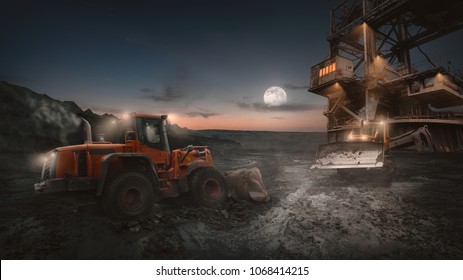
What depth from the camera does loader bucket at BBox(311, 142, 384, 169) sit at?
10.2 m

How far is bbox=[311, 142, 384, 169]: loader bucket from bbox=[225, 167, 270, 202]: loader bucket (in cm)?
349

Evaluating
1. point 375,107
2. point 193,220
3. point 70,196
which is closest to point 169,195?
point 193,220

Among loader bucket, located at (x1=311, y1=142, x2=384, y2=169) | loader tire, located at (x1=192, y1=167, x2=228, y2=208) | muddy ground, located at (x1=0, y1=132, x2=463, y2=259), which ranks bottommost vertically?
muddy ground, located at (x1=0, y1=132, x2=463, y2=259)

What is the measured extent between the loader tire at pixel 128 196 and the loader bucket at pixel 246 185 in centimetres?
295

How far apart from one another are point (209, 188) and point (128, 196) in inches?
91.3

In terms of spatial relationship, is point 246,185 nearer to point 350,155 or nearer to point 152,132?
point 152,132

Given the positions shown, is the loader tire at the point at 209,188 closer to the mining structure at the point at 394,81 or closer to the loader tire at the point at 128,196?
the loader tire at the point at 128,196

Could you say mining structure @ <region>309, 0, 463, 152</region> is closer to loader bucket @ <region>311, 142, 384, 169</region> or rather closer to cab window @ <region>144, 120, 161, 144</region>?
loader bucket @ <region>311, 142, 384, 169</region>

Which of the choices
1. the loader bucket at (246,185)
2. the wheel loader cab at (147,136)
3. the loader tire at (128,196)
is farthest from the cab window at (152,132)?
the loader bucket at (246,185)

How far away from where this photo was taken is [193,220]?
579 centimetres

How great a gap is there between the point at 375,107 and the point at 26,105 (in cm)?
3025

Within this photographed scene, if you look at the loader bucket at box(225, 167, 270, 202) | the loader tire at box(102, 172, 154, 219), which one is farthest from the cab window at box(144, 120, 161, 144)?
the loader bucket at box(225, 167, 270, 202)

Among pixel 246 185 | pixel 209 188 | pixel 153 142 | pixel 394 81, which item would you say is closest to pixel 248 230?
pixel 209 188

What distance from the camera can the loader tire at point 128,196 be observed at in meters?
5.14
